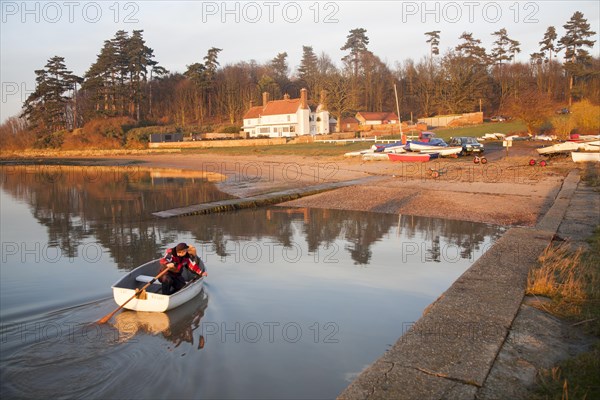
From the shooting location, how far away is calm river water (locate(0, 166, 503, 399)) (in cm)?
746

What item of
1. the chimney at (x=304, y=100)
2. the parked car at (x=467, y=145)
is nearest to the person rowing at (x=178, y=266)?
the parked car at (x=467, y=145)

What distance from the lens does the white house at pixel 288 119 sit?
257ft

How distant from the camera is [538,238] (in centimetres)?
1232

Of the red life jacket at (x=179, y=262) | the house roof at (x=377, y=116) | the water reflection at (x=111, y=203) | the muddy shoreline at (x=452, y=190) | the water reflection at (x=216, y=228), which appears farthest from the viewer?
the house roof at (x=377, y=116)

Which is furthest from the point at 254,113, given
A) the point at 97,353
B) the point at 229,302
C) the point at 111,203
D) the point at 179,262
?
the point at 97,353

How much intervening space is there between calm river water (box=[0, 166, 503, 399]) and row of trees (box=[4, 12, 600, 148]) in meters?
59.1

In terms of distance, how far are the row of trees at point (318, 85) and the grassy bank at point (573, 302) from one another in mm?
66455

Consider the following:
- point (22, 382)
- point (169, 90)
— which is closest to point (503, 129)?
point (22, 382)

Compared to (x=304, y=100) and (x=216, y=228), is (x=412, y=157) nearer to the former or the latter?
(x=216, y=228)

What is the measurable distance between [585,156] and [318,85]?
58.4 meters

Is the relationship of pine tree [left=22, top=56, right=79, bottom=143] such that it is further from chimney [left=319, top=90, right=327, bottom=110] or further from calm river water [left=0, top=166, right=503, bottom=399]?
calm river water [left=0, top=166, right=503, bottom=399]

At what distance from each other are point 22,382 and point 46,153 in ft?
283

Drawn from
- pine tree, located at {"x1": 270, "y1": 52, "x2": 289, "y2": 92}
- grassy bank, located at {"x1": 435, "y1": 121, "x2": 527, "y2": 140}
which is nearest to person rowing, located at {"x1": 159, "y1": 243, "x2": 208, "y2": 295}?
grassy bank, located at {"x1": 435, "y1": 121, "x2": 527, "y2": 140}

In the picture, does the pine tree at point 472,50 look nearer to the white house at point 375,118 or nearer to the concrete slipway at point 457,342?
the white house at point 375,118
